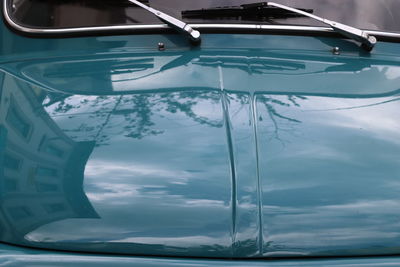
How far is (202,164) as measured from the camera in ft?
5.62

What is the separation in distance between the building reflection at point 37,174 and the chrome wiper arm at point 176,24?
2.23ft

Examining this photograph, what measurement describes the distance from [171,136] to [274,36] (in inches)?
33.1

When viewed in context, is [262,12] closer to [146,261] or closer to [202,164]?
[202,164]

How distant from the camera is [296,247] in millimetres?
1569

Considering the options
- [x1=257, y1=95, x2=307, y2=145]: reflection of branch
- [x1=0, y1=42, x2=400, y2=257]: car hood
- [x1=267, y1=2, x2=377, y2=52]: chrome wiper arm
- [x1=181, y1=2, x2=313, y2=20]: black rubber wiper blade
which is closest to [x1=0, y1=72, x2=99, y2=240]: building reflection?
[x1=0, y1=42, x2=400, y2=257]: car hood

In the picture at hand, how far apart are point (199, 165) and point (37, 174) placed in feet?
1.31

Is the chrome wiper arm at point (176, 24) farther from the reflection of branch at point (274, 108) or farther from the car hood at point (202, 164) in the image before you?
the reflection of branch at point (274, 108)

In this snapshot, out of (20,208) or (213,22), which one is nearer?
(20,208)

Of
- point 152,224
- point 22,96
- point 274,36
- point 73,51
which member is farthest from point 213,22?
point 152,224

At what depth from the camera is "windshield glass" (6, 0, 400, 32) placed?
2.53 m

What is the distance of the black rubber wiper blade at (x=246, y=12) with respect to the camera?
2.52 metres

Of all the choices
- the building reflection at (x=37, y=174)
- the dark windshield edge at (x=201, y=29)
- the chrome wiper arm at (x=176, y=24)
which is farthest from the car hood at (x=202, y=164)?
the dark windshield edge at (x=201, y=29)

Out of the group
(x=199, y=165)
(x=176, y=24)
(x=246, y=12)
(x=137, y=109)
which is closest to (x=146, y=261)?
(x=199, y=165)

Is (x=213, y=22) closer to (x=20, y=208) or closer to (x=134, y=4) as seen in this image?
(x=134, y=4)
